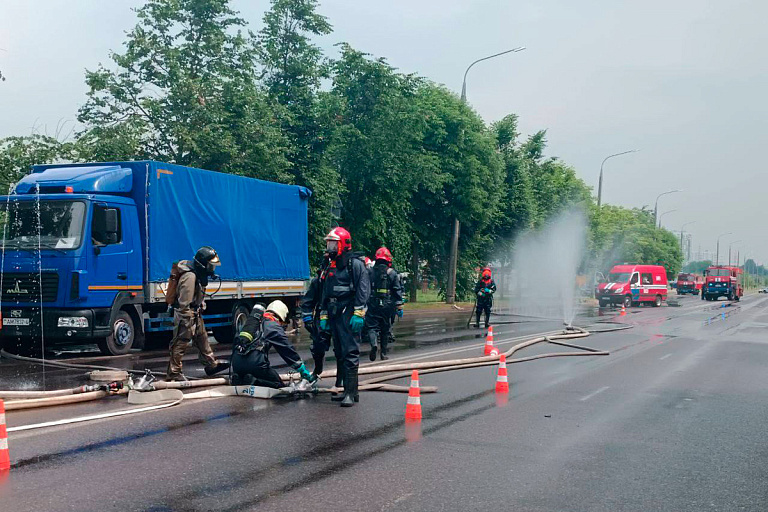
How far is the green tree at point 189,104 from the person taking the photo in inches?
926

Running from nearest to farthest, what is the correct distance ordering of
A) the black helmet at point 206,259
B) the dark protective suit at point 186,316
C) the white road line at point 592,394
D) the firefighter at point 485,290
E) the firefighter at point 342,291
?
the firefighter at point 342,291 → the white road line at point 592,394 → the dark protective suit at point 186,316 → the black helmet at point 206,259 → the firefighter at point 485,290

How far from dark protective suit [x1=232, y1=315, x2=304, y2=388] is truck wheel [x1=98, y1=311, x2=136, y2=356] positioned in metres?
5.05

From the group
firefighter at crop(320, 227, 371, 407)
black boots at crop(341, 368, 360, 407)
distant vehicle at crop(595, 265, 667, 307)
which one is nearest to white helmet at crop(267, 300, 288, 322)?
firefighter at crop(320, 227, 371, 407)

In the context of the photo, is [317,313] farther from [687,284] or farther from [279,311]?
[687,284]

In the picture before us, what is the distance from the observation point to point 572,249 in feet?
213

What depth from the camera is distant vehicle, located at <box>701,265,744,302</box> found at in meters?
59.6

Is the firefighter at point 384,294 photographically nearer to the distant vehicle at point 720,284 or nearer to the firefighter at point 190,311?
the firefighter at point 190,311

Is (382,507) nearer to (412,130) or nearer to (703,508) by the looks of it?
(703,508)

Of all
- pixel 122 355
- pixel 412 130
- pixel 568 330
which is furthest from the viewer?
pixel 412 130

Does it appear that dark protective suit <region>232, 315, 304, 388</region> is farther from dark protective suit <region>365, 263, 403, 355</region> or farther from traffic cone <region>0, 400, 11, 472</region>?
dark protective suit <region>365, 263, 403, 355</region>

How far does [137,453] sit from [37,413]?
232cm

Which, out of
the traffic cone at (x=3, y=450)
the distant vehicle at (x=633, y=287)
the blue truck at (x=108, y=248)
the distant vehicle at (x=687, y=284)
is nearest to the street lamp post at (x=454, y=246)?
the distant vehicle at (x=633, y=287)

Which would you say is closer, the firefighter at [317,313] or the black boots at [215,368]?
the firefighter at [317,313]

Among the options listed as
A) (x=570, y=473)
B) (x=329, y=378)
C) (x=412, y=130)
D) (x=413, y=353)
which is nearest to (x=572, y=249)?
(x=412, y=130)
